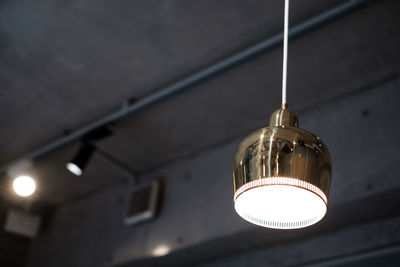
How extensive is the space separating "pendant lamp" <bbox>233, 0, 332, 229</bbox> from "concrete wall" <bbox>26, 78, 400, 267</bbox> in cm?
125

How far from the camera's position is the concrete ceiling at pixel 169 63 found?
2.45 meters

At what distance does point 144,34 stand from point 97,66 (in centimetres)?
41

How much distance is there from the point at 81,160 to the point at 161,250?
0.79 meters

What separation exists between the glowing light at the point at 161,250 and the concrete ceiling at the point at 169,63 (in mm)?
672

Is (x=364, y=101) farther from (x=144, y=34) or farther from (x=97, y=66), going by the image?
(x=97, y=66)

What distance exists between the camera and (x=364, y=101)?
275 cm

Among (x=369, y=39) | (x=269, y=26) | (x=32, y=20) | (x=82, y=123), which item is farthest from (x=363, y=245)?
(x=32, y=20)

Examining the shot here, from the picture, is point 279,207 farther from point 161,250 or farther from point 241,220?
point 161,250

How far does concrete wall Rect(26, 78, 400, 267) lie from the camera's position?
2.54m

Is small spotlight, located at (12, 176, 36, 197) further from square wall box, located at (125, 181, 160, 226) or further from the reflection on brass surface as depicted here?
the reflection on brass surface

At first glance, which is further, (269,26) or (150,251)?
(150,251)

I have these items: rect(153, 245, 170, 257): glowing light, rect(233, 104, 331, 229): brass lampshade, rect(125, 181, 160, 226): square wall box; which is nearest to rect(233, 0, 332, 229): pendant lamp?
rect(233, 104, 331, 229): brass lampshade

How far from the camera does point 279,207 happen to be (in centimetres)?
132

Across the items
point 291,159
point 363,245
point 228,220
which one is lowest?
point 291,159
